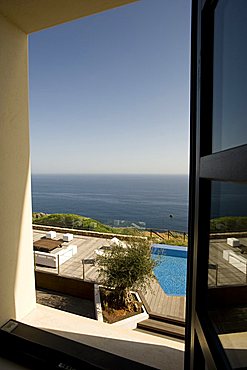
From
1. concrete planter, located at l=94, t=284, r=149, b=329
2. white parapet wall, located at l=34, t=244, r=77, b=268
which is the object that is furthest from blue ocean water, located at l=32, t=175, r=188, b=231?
concrete planter, located at l=94, t=284, r=149, b=329

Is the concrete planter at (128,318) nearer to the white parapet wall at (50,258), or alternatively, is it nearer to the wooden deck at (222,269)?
the white parapet wall at (50,258)

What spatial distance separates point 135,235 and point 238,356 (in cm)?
380

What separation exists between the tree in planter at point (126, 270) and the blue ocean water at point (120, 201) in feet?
40.8

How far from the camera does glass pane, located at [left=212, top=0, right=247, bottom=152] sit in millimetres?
501

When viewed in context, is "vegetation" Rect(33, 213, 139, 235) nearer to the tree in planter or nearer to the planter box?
the tree in planter

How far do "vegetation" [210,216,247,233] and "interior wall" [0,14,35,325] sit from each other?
3.71 feet

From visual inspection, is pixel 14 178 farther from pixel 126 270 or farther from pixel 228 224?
pixel 126 270

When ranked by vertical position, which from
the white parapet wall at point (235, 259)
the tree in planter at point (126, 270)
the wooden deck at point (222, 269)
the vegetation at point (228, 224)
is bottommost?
the tree in planter at point (126, 270)

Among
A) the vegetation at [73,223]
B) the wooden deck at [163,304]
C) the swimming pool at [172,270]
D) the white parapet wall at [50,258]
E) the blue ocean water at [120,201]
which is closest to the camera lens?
the wooden deck at [163,304]

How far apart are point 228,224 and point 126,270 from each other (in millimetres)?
3367

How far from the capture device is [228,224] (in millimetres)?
577

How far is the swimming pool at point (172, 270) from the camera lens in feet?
16.2

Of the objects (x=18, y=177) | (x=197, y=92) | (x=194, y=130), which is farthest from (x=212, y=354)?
(x=18, y=177)

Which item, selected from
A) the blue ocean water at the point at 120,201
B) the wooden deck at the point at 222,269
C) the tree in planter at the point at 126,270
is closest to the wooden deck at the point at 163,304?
the tree in planter at the point at 126,270
